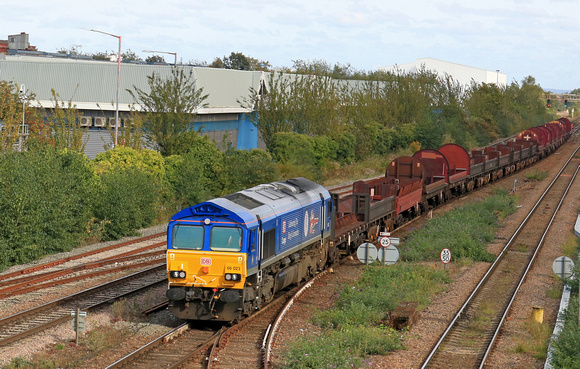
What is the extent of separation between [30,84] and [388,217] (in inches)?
1190

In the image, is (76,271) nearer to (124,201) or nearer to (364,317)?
(124,201)

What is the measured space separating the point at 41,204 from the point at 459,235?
16.2 meters

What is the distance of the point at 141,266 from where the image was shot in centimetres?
2294

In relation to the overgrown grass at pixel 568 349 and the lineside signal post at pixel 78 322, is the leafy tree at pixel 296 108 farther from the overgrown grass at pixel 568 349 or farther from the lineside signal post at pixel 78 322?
the overgrown grass at pixel 568 349

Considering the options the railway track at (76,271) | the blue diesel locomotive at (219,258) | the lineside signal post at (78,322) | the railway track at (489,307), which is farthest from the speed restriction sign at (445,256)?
the lineside signal post at (78,322)

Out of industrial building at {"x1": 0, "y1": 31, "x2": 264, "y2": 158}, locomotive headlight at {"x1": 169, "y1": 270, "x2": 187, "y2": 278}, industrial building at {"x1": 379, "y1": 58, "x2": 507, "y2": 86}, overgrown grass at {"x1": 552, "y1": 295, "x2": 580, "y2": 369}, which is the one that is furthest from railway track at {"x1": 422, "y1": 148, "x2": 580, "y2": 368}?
industrial building at {"x1": 379, "y1": 58, "x2": 507, "y2": 86}

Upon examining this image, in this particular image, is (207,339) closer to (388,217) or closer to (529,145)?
(388,217)

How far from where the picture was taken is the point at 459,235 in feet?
88.3

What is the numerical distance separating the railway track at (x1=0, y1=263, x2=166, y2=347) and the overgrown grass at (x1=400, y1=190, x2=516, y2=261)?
31.7ft

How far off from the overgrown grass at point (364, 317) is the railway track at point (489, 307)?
1152mm

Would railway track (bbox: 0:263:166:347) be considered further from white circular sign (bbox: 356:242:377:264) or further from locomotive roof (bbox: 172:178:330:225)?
white circular sign (bbox: 356:242:377:264)

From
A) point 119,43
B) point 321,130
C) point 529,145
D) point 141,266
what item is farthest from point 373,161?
point 141,266

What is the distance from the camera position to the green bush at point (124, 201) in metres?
28.8

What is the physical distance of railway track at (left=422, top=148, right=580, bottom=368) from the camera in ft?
47.9
